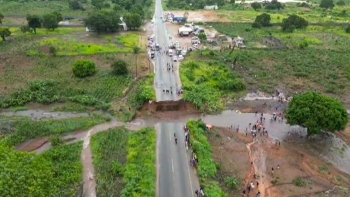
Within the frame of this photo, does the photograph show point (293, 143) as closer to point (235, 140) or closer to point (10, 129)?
point (235, 140)

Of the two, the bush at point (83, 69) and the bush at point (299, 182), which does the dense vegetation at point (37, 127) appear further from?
the bush at point (299, 182)

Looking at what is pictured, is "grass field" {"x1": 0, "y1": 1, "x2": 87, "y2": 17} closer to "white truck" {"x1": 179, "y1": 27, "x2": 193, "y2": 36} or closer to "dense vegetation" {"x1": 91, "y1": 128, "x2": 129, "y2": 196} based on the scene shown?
"white truck" {"x1": 179, "y1": 27, "x2": 193, "y2": 36}

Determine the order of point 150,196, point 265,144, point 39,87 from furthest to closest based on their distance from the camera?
point 39,87, point 265,144, point 150,196

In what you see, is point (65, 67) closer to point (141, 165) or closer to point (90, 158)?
point (90, 158)

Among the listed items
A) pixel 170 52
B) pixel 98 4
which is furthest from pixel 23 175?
pixel 98 4

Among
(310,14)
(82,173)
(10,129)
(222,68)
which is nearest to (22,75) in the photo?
(10,129)

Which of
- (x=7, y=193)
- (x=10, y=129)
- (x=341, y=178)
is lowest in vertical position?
(x=341, y=178)

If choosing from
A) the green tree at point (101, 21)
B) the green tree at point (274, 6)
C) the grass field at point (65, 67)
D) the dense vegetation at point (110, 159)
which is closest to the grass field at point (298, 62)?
the grass field at point (65, 67)
